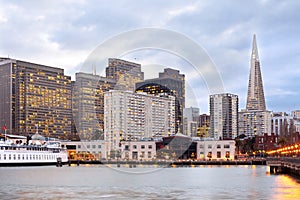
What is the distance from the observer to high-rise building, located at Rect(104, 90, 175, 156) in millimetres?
39438

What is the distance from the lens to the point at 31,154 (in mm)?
151375

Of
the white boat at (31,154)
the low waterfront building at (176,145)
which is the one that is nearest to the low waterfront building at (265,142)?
the white boat at (31,154)

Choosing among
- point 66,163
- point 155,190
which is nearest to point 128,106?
point 155,190

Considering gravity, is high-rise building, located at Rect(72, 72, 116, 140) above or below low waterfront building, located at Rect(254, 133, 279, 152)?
above

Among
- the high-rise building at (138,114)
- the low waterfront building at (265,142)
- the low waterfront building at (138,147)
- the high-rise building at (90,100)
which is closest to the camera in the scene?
the high-rise building at (138,114)

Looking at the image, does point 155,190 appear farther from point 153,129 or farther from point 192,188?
point 153,129

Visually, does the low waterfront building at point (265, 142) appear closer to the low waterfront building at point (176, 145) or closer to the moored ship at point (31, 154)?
the moored ship at point (31, 154)

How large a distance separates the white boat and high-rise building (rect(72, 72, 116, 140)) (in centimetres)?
9806

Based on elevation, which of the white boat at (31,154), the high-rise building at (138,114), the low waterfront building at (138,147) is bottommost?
the white boat at (31,154)

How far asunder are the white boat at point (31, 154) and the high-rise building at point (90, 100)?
322 feet

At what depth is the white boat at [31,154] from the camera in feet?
465

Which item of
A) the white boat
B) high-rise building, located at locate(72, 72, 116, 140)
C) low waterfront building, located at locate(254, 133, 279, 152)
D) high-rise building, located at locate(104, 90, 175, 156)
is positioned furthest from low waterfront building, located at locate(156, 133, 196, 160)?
low waterfront building, located at locate(254, 133, 279, 152)

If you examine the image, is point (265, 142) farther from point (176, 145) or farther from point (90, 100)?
point (90, 100)

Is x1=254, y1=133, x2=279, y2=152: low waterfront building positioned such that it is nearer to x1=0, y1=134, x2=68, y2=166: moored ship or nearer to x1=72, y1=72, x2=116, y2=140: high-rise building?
x1=0, y1=134, x2=68, y2=166: moored ship
